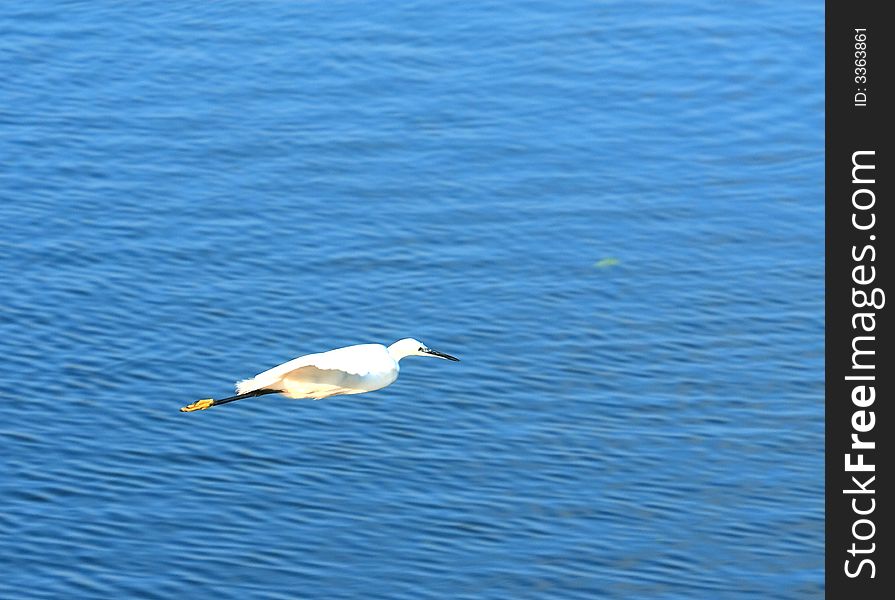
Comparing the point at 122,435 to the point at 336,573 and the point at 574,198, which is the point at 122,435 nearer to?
the point at 336,573

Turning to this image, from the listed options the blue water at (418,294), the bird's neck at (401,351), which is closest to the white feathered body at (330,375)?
the bird's neck at (401,351)

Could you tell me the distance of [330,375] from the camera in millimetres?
23328

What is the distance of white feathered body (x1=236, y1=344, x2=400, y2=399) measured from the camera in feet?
76.0

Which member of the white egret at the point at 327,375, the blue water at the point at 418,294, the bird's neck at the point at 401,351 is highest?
the blue water at the point at 418,294

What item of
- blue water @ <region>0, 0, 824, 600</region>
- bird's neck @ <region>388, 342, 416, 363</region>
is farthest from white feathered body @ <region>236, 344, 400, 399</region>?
blue water @ <region>0, 0, 824, 600</region>

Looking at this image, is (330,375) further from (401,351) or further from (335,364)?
(401,351)
